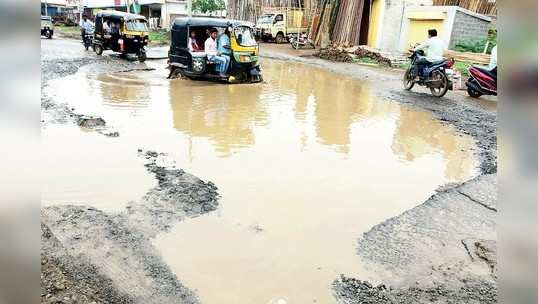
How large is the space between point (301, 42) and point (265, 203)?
19990 millimetres

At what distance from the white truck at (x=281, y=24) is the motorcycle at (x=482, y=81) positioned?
1492 centimetres

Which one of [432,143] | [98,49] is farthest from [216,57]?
[98,49]

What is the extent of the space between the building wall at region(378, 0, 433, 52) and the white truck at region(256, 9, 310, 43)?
5874 millimetres

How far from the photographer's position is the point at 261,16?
26375mm

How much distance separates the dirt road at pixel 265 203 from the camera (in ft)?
10.3

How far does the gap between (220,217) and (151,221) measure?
63 cm

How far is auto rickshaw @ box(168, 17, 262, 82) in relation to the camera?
1090cm

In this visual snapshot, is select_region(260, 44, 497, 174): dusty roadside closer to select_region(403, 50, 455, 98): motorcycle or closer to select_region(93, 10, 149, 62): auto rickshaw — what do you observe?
select_region(403, 50, 455, 98): motorcycle

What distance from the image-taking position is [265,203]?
4512mm

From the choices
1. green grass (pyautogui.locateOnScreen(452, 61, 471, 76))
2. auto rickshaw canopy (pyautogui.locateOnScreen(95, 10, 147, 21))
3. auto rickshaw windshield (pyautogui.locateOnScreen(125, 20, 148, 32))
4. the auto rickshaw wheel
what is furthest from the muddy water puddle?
the auto rickshaw wheel

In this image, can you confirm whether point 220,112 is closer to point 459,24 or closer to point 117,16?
point 117,16

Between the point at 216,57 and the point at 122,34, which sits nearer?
the point at 216,57

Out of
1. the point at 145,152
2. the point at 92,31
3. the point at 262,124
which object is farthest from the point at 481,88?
the point at 92,31

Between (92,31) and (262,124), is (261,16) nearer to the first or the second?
(92,31)
